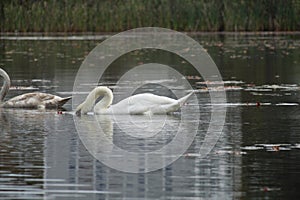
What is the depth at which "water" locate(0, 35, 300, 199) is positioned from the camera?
9.47 metres

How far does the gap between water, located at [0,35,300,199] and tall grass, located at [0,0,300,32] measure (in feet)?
74.5

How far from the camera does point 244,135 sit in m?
13.1

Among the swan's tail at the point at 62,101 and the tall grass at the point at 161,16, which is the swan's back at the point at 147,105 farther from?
the tall grass at the point at 161,16

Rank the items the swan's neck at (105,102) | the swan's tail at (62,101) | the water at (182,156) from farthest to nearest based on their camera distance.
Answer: the swan's tail at (62,101) → the swan's neck at (105,102) → the water at (182,156)

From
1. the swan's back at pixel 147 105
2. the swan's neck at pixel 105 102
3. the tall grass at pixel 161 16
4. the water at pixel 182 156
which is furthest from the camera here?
the tall grass at pixel 161 16

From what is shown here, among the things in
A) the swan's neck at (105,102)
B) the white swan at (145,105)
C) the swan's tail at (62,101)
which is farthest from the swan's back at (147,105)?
the swan's tail at (62,101)

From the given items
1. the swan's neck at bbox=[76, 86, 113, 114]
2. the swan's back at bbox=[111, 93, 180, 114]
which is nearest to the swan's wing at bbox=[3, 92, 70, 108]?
the swan's neck at bbox=[76, 86, 113, 114]

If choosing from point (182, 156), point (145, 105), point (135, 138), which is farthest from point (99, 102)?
point (182, 156)

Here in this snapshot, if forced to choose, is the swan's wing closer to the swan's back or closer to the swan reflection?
the swan reflection

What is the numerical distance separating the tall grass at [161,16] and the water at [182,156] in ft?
74.5

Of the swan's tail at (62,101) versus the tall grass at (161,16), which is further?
the tall grass at (161,16)

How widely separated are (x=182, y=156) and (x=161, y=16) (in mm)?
35380

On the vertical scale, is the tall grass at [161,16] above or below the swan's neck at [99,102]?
above

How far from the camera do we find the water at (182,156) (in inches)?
373
